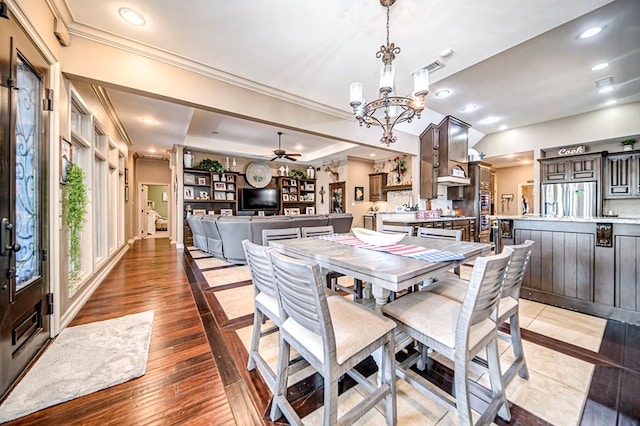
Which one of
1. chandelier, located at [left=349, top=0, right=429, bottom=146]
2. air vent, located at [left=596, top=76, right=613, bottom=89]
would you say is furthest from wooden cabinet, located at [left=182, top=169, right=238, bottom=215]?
air vent, located at [left=596, top=76, right=613, bottom=89]

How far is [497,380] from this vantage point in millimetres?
1250

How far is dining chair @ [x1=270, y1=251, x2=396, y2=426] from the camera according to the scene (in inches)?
39.3

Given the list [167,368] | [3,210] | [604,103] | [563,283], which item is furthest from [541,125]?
[3,210]

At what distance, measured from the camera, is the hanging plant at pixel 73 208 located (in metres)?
2.39

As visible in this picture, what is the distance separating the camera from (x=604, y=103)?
5.00m

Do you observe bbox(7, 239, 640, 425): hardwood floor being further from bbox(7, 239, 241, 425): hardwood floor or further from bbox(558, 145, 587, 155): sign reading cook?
bbox(558, 145, 587, 155): sign reading cook

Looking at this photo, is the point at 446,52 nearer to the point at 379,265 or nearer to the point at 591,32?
the point at 591,32

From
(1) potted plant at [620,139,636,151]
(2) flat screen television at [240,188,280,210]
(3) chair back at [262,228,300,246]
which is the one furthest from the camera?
(2) flat screen television at [240,188,280,210]

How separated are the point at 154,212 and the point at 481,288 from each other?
12.1m

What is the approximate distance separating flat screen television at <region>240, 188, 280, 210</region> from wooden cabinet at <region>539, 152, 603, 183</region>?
787 cm

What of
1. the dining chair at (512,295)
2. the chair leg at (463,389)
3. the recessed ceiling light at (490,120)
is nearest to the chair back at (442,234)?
the dining chair at (512,295)

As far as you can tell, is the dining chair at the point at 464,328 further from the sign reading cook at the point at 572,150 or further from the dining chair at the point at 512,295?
the sign reading cook at the point at 572,150

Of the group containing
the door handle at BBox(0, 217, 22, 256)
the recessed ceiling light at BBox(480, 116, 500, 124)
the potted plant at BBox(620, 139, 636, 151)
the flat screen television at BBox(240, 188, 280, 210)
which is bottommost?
the door handle at BBox(0, 217, 22, 256)

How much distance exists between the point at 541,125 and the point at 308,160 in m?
6.75
